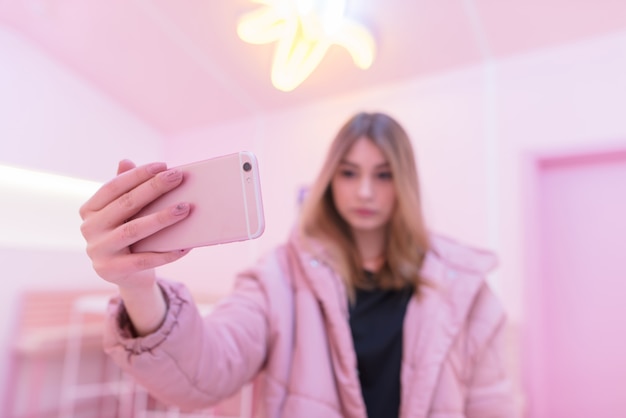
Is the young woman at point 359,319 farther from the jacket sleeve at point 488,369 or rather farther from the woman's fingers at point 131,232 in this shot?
the woman's fingers at point 131,232

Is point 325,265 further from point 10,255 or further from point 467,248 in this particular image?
point 10,255

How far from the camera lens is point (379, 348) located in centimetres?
51

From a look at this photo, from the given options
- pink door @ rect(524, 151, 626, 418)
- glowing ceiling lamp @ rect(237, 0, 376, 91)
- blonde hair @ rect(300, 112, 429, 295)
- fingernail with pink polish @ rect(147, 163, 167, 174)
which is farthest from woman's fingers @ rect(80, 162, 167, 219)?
pink door @ rect(524, 151, 626, 418)

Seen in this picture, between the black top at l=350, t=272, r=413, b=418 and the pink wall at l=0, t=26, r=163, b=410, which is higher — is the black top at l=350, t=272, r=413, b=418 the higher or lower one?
the lower one

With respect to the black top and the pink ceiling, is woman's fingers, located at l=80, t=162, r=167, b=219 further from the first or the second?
the black top

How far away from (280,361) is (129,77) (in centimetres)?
33

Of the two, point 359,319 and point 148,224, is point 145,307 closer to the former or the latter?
point 148,224

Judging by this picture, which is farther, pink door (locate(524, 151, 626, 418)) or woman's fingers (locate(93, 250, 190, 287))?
pink door (locate(524, 151, 626, 418))

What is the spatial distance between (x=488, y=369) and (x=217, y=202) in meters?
0.42

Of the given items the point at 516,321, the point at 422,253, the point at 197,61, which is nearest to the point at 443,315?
the point at 422,253

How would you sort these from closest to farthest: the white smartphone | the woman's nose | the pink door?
1. the white smartphone
2. the pink door
3. the woman's nose

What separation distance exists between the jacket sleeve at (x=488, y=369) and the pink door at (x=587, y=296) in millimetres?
51

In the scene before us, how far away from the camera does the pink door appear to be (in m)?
0.40

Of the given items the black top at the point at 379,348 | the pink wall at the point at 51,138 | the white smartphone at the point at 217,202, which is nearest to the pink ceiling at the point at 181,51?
the pink wall at the point at 51,138
